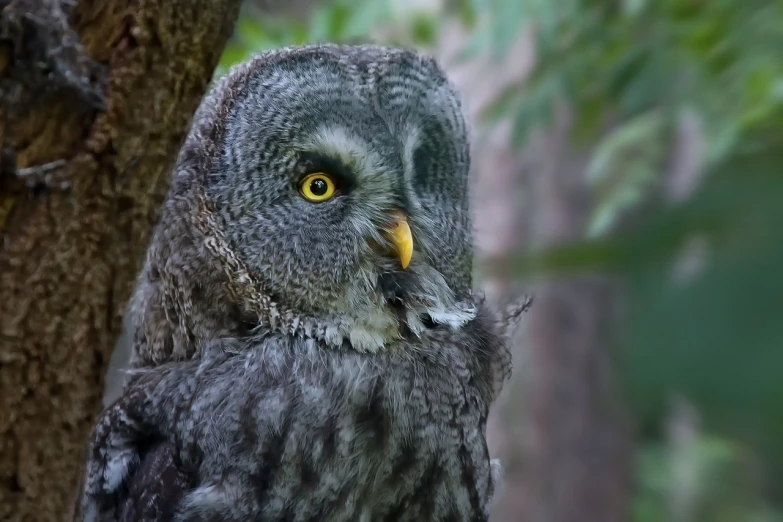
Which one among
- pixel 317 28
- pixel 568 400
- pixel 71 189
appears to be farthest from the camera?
pixel 568 400

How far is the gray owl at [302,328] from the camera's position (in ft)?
5.34

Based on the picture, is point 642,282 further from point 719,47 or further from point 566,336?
point 566,336

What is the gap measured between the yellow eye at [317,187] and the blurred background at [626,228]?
1.19 feet

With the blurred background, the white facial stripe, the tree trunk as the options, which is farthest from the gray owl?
the tree trunk

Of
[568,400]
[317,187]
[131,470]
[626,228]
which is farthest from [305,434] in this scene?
[568,400]

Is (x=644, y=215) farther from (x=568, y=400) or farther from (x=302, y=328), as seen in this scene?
(x=568, y=400)

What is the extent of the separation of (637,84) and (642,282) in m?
1.93

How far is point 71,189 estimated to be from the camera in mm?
1331

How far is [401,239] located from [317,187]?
208 millimetres

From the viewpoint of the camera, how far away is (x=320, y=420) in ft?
5.44

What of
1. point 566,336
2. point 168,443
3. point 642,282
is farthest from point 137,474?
point 566,336

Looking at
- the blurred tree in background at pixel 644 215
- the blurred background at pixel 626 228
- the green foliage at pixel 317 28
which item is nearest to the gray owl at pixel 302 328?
the blurred background at pixel 626 228

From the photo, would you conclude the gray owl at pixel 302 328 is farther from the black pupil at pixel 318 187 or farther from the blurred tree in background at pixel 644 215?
the blurred tree in background at pixel 644 215

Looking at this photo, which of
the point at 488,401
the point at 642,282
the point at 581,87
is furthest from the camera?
the point at 581,87
